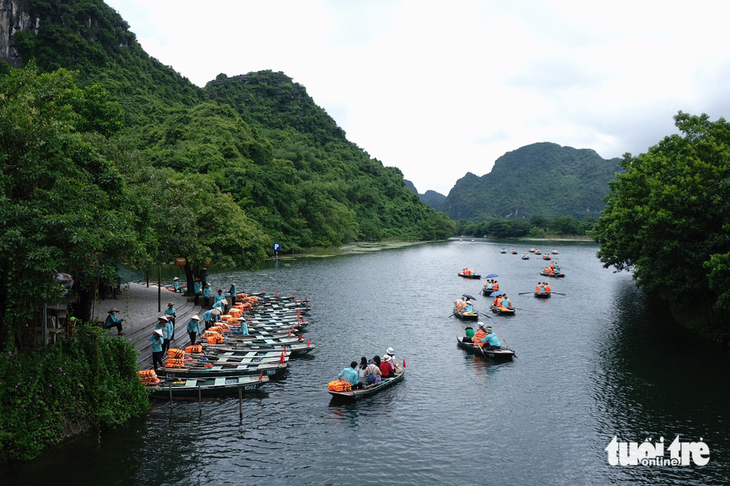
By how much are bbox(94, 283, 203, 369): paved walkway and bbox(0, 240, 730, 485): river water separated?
5.48 meters

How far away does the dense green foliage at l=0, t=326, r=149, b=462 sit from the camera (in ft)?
44.1

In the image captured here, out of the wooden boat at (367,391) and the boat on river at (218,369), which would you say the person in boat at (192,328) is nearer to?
the boat on river at (218,369)

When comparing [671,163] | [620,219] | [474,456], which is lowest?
[474,456]

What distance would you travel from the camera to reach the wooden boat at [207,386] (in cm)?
1908

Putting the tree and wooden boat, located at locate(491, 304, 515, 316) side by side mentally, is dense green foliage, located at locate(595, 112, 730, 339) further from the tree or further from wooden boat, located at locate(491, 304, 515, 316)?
the tree

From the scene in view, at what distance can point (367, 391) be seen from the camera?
2080cm

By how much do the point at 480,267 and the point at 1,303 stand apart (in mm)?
73350

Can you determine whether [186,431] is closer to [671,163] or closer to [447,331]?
[447,331]

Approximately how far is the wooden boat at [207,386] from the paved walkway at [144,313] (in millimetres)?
2061

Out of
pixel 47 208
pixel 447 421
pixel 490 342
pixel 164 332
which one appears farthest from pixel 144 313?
pixel 490 342

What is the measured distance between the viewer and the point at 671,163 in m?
32.5

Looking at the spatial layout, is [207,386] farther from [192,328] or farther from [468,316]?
[468,316]

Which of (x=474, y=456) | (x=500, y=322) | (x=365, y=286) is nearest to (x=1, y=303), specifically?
(x=474, y=456)

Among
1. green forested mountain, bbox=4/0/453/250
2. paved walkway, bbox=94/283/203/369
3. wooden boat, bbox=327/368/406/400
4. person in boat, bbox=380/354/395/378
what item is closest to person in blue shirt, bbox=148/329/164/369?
paved walkway, bbox=94/283/203/369
